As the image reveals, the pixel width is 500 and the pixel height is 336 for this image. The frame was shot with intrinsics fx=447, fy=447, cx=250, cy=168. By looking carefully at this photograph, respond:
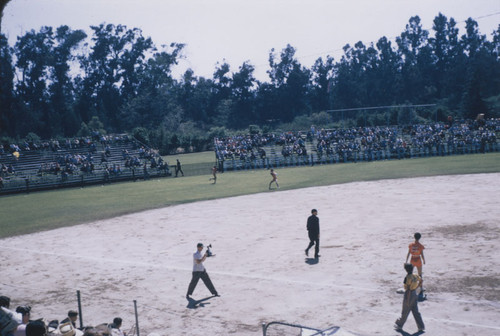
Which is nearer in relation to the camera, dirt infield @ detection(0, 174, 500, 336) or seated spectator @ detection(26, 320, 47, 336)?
seated spectator @ detection(26, 320, 47, 336)

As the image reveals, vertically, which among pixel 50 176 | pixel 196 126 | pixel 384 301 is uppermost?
pixel 196 126

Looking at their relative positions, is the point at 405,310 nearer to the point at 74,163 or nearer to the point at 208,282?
the point at 208,282

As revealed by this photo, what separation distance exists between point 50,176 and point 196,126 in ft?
253

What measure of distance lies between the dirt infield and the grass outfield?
374 centimetres

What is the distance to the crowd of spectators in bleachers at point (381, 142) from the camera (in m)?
52.5

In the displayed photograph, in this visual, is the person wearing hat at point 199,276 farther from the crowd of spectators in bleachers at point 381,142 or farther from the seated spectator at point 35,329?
the crowd of spectators in bleachers at point 381,142

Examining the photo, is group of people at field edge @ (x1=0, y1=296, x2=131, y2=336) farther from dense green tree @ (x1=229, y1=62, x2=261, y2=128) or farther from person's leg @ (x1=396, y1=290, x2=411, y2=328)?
dense green tree @ (x1=229, y1=62, x2=261, y2=128)

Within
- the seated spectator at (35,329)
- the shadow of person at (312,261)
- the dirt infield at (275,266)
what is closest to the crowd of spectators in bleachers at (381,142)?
the dirt infield at (275,266)

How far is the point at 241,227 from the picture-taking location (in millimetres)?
22125

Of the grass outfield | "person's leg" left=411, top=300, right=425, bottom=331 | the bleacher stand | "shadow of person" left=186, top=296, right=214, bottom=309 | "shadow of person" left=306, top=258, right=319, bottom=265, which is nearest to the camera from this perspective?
"person's leg" left=411, top=300, right=425, bottom=331

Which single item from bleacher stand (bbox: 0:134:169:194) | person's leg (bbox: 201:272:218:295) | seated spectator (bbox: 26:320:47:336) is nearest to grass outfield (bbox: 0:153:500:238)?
bleacher stand (bbox: 0:134:169:194)

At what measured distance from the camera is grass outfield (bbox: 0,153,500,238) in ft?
92.5

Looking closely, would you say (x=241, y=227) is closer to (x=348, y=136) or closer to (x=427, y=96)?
(x=348, y=136)

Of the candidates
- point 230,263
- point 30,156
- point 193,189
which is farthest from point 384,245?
point 30,156
